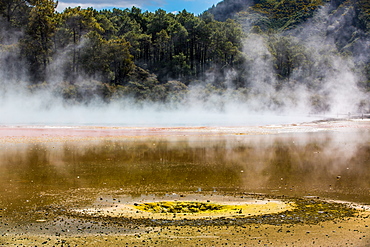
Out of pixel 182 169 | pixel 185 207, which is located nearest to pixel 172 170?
pixel 182 169

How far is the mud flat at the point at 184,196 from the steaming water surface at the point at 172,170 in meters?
0.03

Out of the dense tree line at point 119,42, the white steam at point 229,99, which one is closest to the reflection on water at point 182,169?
the white steam at point 229,99

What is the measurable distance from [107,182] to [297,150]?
10.1 meters

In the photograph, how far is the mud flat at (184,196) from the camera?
684 cm

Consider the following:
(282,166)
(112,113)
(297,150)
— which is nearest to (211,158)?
(282,166)

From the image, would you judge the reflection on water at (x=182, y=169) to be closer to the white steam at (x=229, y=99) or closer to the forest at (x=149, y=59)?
the white steam at (x=229, y=99)

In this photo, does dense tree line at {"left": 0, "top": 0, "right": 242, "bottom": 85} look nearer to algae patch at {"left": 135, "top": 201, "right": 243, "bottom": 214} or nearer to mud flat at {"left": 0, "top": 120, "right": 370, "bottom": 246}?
mud flat at {"left": 0, "top": 120, "right": 370, "bottom": 246}

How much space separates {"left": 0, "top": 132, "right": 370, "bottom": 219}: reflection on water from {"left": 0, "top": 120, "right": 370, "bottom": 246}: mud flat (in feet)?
0.11

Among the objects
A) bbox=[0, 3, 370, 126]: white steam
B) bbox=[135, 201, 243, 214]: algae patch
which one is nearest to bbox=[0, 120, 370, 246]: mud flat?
bbox=[135, 201, 243, 214]: algae patch

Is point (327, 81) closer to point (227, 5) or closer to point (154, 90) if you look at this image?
point (154, 90)

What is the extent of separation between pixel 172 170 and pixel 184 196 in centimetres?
356

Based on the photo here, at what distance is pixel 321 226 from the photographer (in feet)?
23.8

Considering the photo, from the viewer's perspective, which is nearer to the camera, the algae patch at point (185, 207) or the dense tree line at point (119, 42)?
the algae patch at point (185, 207)

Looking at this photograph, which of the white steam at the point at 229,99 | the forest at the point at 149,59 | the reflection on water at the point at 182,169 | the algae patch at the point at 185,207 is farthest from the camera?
the forest at the point at 149,59
